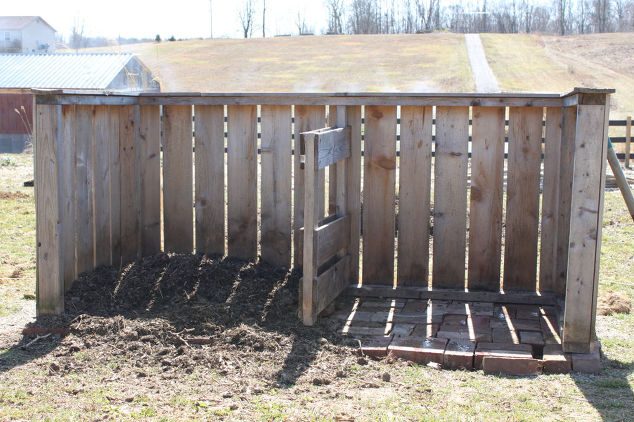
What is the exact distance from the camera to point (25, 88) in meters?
27.0

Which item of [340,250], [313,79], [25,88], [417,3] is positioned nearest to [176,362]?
[340,250]

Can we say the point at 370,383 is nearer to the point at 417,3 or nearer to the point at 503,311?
the point at 503,311

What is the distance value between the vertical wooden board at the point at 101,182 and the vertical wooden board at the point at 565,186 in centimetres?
334

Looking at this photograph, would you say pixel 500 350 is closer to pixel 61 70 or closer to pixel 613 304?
pixel 613 304

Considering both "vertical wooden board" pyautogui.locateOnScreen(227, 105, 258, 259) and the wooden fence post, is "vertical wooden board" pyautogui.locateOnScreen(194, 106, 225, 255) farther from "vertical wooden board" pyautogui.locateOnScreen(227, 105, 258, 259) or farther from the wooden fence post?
the wooden fence post

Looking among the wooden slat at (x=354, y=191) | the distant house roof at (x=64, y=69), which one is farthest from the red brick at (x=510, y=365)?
the distant house roof at (x=64, y=69)

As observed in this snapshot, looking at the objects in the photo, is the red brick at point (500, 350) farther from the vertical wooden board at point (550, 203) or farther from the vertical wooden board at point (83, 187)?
the vertical wooden board at point (83, 187)

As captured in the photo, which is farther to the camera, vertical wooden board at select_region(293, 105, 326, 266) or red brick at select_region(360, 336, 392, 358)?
vertical wooden board at select_region(293, 105, 326, 266)

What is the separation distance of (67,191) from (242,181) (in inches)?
55.7

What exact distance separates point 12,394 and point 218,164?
2.63m

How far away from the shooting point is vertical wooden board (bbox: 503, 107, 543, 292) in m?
5.05

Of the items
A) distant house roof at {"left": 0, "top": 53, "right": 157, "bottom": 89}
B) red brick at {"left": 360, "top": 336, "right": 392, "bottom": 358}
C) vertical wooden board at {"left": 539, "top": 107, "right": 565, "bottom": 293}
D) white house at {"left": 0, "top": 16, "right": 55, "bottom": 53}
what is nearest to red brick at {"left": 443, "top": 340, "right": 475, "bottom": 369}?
red brick at {"left": 360, "top": 336, "right": 392, "bottom": 358}

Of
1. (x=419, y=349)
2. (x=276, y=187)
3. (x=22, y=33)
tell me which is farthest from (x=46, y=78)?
(x=22, y=33)

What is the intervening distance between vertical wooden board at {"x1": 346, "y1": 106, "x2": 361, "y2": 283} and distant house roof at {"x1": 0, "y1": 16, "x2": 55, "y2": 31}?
82.7 m
